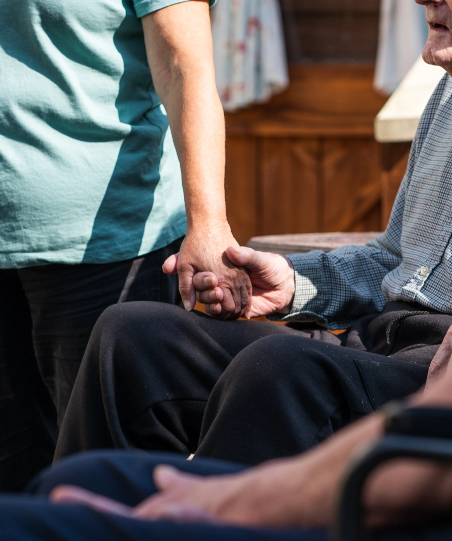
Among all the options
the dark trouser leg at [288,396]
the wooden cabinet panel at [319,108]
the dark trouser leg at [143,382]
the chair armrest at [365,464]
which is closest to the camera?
the chair armrest at [365,464]

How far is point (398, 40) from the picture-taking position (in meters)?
4.30

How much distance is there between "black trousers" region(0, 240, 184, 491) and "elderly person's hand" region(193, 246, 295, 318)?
0.78ft

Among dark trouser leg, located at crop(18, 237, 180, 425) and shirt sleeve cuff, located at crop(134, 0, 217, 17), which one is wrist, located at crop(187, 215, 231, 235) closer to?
dark trouser leg, located at crop(18, 237, 180, 425)

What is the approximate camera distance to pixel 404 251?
1.43 m

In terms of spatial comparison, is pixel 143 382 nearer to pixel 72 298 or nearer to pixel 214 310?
pixel 214 310

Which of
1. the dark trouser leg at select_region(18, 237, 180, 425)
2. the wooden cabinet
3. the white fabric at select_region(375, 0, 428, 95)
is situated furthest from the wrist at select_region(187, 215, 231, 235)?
the wooden cabinet

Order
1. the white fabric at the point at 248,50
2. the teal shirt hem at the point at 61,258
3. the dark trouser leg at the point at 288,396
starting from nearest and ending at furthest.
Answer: the dark trouser leg at the point at 288,396
the teal shirt hem at the point at 61,258
the white fabric at the point at 248,50

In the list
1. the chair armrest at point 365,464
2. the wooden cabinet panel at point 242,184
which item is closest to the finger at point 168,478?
the chair armrest at point 365,464

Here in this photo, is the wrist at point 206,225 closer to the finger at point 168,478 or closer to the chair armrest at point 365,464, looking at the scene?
the finger at point 168,478

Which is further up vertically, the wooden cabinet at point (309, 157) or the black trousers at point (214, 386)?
the black trousers at point (214, 386)

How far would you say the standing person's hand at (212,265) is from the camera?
132 cm

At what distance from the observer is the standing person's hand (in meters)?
1.32

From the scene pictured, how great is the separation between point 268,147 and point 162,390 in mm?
3916

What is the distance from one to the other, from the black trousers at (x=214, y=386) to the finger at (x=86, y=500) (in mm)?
320
